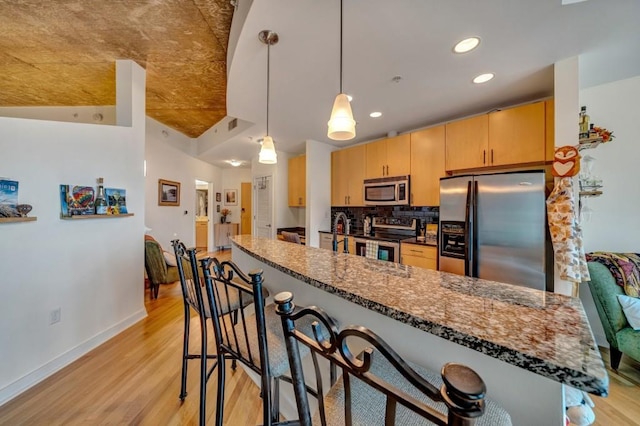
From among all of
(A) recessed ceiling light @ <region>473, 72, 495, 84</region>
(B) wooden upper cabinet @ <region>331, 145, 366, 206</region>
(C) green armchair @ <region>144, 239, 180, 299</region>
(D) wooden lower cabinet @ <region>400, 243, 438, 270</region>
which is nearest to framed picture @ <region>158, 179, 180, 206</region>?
(C) green armchair @ <region>144, 239, 180, 299</region>

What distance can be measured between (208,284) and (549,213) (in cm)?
265

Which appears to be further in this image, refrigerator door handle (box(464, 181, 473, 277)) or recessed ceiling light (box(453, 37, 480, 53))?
refrigerator door handle (box(464, 181, 473, 277))

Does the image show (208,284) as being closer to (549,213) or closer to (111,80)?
(549,213)

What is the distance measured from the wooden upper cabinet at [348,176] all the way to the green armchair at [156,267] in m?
2.76

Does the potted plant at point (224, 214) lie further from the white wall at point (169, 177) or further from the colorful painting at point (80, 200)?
the colorful painting at point (80, 200)

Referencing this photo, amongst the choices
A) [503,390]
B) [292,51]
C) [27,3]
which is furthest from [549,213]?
[27,3]

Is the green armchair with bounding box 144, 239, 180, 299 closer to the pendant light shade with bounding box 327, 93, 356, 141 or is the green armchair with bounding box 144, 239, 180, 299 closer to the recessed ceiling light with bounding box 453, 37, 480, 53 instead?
the pendant light shade with bounding box 327, 93, 356, 141

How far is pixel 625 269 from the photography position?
196 cm

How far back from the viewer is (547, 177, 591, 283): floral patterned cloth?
190 cm

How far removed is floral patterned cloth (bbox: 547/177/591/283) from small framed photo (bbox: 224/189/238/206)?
7.25 metres

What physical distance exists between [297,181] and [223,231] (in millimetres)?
3644

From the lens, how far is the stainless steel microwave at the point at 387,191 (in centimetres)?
345

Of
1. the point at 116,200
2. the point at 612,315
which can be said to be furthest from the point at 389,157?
the point at 116,200

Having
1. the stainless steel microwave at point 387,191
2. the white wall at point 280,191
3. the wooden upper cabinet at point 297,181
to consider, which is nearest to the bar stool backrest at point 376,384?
the stainless steel microwave at point 387,191
